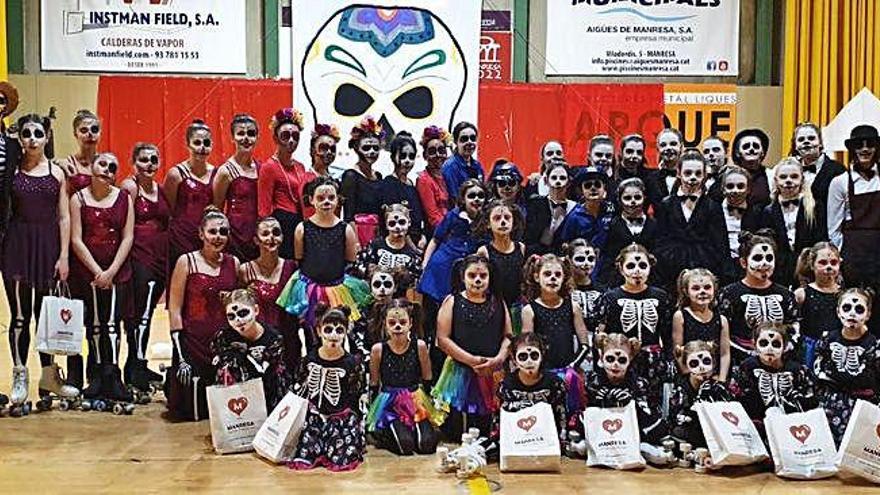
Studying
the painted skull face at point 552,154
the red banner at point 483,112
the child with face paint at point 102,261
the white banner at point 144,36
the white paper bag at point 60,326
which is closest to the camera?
the white paper bag at point 60,326

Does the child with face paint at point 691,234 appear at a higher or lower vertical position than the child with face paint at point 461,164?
lower

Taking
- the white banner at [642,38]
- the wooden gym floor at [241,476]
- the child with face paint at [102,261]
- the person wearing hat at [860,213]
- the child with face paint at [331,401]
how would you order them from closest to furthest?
1. the wooden gym floor at [241,476]
2. the child with face paint at [331,401]
3. the person wearing hat at [860,213]
4. the child with face paint at [102,261]
5. the white banner at [642,38]

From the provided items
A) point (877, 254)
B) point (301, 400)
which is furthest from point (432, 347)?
point (877, 254)

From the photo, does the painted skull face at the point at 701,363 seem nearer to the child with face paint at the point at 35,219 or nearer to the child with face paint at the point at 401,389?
the child with face paint at the point at 401,389

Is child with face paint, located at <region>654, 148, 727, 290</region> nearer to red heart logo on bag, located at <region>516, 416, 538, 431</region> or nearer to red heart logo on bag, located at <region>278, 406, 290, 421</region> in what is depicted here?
red heart logo on bag, located at <region>516, 416, 538, 431</region>

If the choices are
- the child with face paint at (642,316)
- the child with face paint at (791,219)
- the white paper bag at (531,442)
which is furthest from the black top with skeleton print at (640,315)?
the child with face paint at (791,219)

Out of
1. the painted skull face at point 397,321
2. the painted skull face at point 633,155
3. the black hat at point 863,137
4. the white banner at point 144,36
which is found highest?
the white banner at point 144,36

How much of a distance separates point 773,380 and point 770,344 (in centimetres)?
15

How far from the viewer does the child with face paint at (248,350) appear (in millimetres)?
4645

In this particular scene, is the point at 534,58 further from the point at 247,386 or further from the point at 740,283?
the point at 247,386

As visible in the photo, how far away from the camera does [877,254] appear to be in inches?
197

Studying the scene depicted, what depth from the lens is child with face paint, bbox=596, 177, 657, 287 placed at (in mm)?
4992

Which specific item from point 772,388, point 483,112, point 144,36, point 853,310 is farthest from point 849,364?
point 144,36

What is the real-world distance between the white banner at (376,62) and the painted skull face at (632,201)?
4.45 metres
